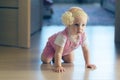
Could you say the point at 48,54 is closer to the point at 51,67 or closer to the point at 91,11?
the point at 51,67

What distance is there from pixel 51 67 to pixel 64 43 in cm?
20

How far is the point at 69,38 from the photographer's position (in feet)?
6.45

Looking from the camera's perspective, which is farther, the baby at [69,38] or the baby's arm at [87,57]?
the baby's arm at [87,57]

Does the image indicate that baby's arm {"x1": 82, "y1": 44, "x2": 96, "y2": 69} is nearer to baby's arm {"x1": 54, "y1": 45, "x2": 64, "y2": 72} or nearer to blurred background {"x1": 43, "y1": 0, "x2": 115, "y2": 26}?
baby's arm {"x1": 54, "y1": 45, "x2": 64, "y2": 72}

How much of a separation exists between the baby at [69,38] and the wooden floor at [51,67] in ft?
0.25

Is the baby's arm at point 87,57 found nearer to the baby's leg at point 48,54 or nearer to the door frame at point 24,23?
the baby's leg at point 48,54

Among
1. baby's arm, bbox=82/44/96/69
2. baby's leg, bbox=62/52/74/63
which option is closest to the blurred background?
baby's leg, bbox=62/52/74/63

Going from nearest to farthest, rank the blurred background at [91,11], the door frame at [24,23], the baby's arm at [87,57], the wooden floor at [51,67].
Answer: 1. the wooden floor at [51,67]
2. the baby's arm at [87,57]
3. the door frame at [24,23]
4. the blurred background at [91,11]

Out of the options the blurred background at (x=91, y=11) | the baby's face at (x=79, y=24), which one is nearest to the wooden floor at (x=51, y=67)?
the baby's face at (x=79, y=24)

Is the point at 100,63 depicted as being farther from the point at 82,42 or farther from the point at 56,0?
the point at 56,0

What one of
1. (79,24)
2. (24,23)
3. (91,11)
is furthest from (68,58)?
(91,11)

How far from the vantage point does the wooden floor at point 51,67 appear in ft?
6.09

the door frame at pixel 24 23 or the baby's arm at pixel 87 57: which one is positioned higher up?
the door frame at pixel 24 23

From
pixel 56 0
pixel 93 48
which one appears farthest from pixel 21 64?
pixel 56 0
